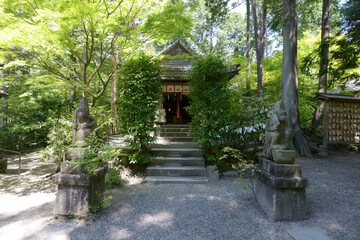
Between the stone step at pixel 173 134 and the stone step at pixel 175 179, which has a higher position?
the stone step at pixel 173 134

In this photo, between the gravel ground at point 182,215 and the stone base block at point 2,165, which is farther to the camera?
the stone base block at point 2,165

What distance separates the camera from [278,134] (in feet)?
10.6

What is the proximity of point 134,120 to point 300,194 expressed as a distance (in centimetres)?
434

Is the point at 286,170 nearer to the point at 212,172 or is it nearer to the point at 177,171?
the point at 212,172

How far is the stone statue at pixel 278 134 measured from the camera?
3243mm

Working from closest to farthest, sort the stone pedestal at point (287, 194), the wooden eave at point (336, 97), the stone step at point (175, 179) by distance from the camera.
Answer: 1. the stone pedestal at point (287, 194)
2. the stone step at point (175, 179)
3. the wooden eave at point (336, 97)

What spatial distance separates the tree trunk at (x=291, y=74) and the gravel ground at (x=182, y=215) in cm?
301

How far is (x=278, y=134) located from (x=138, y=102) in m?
3.72

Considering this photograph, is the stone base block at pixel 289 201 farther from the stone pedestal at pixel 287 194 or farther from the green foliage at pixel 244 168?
the green foliage at pixel 244 168

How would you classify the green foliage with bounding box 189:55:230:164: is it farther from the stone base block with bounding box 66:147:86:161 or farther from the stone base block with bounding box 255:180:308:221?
the stone base block with bounding box 66:147:86:161

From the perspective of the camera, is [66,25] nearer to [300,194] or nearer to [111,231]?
[111,231]

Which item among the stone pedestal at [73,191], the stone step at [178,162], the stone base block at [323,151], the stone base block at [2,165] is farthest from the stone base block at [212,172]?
the stone base block at [2,165]

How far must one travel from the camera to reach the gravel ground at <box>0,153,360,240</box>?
2.68 m

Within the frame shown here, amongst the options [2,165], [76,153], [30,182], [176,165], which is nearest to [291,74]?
[176,165]
